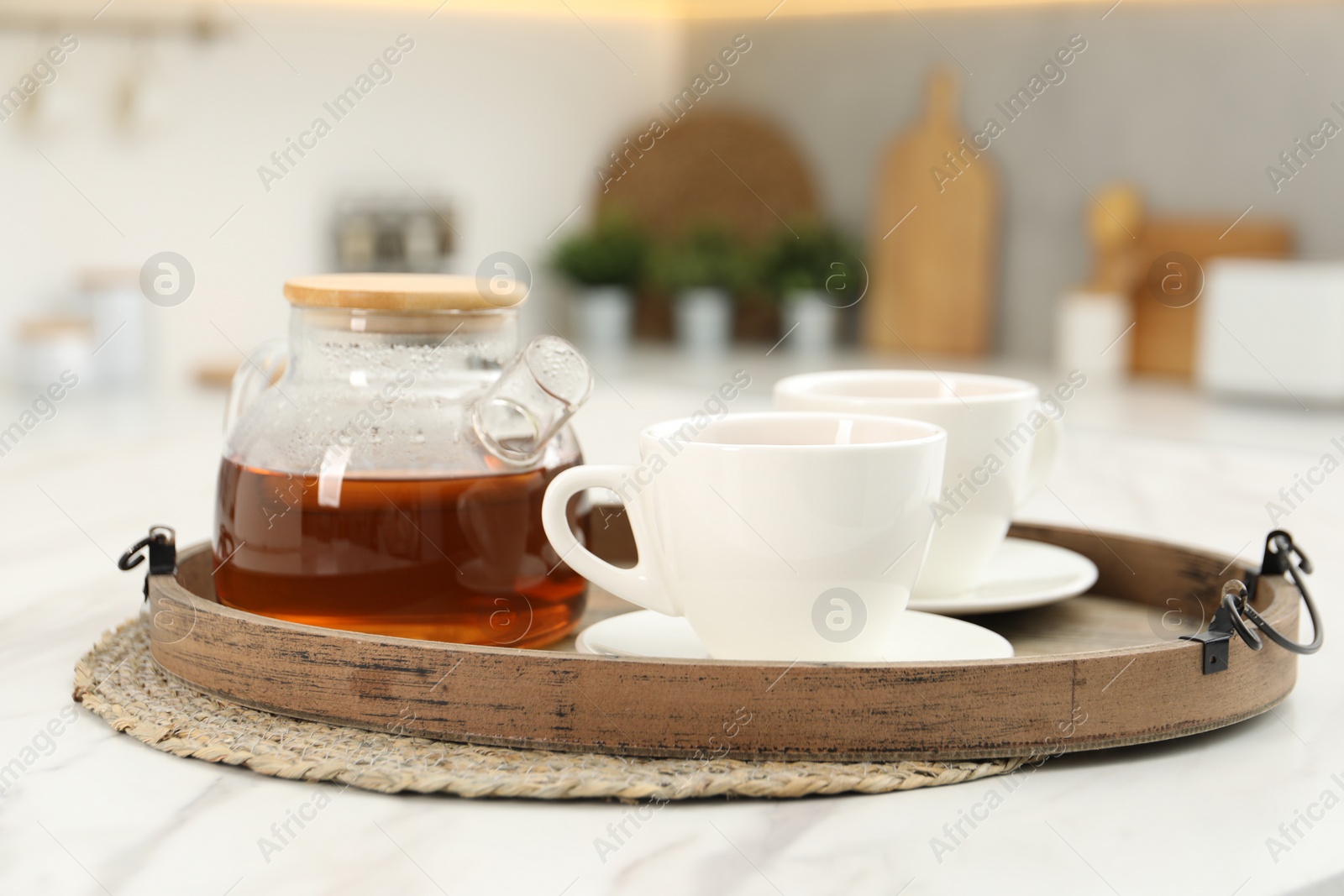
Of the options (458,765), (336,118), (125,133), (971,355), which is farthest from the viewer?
(971,355)

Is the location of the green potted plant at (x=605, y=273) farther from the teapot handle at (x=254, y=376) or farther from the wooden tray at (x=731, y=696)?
the wooden tray at (x=731, y=696)

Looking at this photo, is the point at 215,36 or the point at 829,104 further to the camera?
the point at 829,104

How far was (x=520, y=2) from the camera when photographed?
8.70ft

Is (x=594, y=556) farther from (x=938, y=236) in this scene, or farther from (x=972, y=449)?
(x=938, y=236)

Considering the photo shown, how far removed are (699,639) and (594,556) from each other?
0.17 feet

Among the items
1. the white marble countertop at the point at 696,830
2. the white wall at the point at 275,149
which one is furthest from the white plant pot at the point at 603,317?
the white marble countertop at the point at 696,830

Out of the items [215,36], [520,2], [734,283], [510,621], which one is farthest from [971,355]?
[510,621]

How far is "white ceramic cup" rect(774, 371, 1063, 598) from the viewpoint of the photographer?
0.54 m

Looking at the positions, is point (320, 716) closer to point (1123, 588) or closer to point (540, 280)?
point (1123, 588)

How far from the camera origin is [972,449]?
0.54 metres

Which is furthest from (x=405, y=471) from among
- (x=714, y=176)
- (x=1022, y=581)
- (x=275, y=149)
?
(x=714, y=176)

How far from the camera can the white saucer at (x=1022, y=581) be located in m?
0.55

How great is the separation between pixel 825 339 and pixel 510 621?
2.27 meters

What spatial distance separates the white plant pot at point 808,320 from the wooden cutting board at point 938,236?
0.11 m
